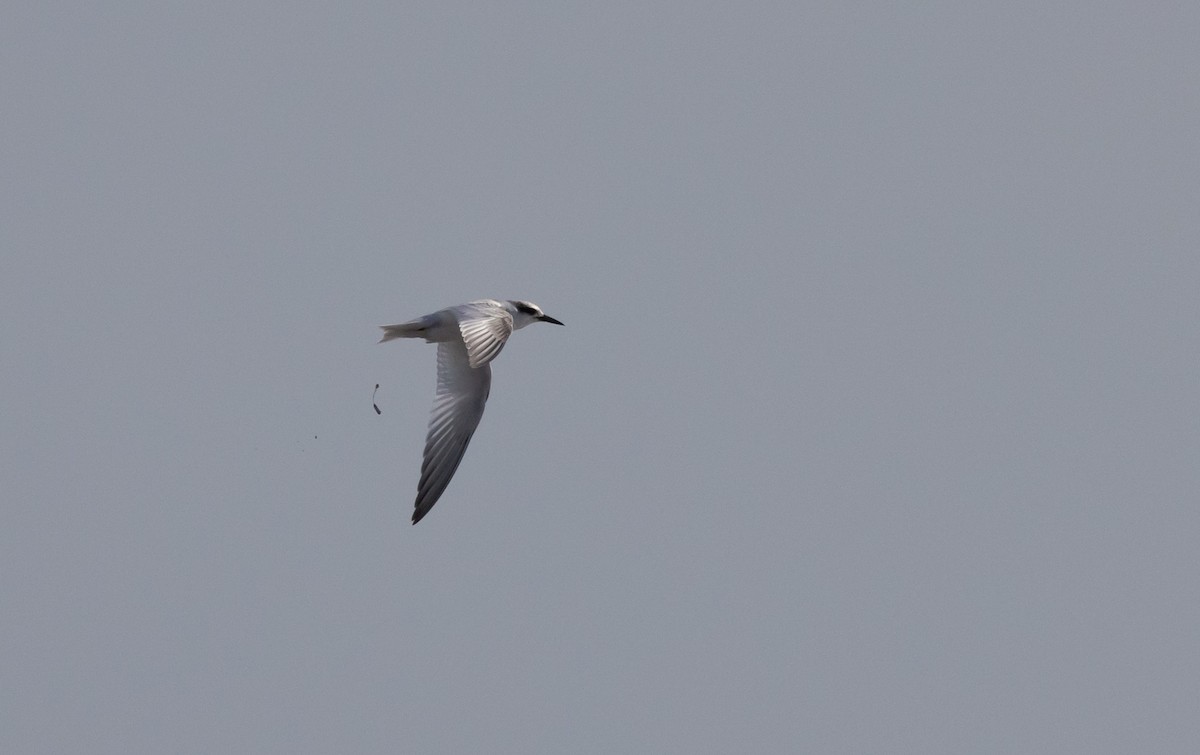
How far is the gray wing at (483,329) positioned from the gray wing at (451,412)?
64 cm

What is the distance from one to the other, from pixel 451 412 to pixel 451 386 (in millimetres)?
330

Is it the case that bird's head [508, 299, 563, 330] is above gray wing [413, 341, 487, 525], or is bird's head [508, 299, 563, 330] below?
above

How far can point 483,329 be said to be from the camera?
532 inches

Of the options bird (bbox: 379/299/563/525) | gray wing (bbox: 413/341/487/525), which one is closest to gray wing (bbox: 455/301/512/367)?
bird (bbox: 379/299/563/525)

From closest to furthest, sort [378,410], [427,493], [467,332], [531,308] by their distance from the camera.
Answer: [378,410] < [467,332] < [427,493] < [531,308]

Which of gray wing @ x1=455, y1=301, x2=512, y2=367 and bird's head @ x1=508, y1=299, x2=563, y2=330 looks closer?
gray wing @ x1=455, y1=301, x2=512, y2=367

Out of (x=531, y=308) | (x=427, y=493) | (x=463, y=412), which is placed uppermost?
(x=531, y=308)

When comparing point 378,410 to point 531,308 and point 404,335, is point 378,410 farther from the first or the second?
point 531,308

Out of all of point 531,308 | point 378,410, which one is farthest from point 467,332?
point 531,308

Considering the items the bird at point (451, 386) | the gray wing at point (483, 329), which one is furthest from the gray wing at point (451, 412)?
the gray wing at point (483, 329)

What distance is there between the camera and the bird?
47.2ft

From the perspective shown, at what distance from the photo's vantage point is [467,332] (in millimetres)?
13320

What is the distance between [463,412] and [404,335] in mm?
1165

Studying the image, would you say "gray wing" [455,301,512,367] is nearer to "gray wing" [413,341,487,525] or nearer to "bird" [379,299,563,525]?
"bird" [379,299,563,525]
